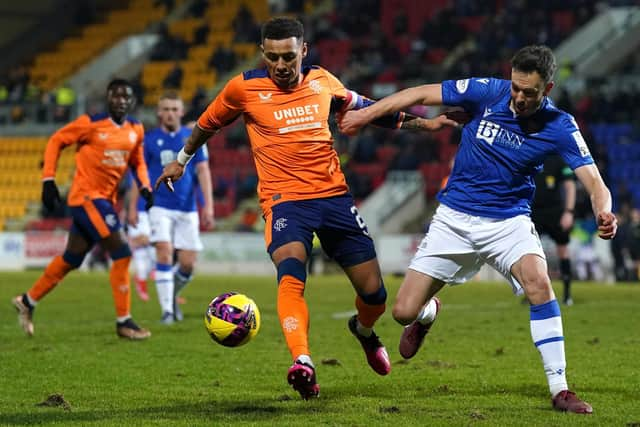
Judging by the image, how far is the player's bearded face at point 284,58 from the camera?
724 cm

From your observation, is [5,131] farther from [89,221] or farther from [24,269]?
[89,221]

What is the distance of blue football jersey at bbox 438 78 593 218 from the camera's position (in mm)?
6988

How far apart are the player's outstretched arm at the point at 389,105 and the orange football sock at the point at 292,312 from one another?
0.97 metres

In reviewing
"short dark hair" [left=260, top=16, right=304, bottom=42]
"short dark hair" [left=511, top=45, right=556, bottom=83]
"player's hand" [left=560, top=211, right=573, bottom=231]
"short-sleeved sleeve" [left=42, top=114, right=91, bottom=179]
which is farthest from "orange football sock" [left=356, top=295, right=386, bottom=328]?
"player's hand" [left=560, top=211, right=573, bottom=231]

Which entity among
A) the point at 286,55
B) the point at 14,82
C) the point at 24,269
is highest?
the point at 286,55

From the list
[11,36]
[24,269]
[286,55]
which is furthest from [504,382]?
[11,36]

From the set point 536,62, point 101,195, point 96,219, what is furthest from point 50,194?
point 536,62

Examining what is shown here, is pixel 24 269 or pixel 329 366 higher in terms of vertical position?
pixel 329 366

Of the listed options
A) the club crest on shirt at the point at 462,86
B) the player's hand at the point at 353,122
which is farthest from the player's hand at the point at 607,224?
the player's hand at the point at 353,122

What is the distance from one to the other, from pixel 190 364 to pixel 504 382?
262 cm

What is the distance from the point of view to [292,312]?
22.7 ft

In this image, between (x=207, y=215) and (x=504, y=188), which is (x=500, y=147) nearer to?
(x=504, y=188)

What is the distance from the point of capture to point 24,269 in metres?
29.5

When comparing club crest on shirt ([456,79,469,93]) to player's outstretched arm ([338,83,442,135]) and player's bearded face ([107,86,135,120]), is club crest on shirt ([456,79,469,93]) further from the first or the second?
player's bearded face ([107,86,135,120])
